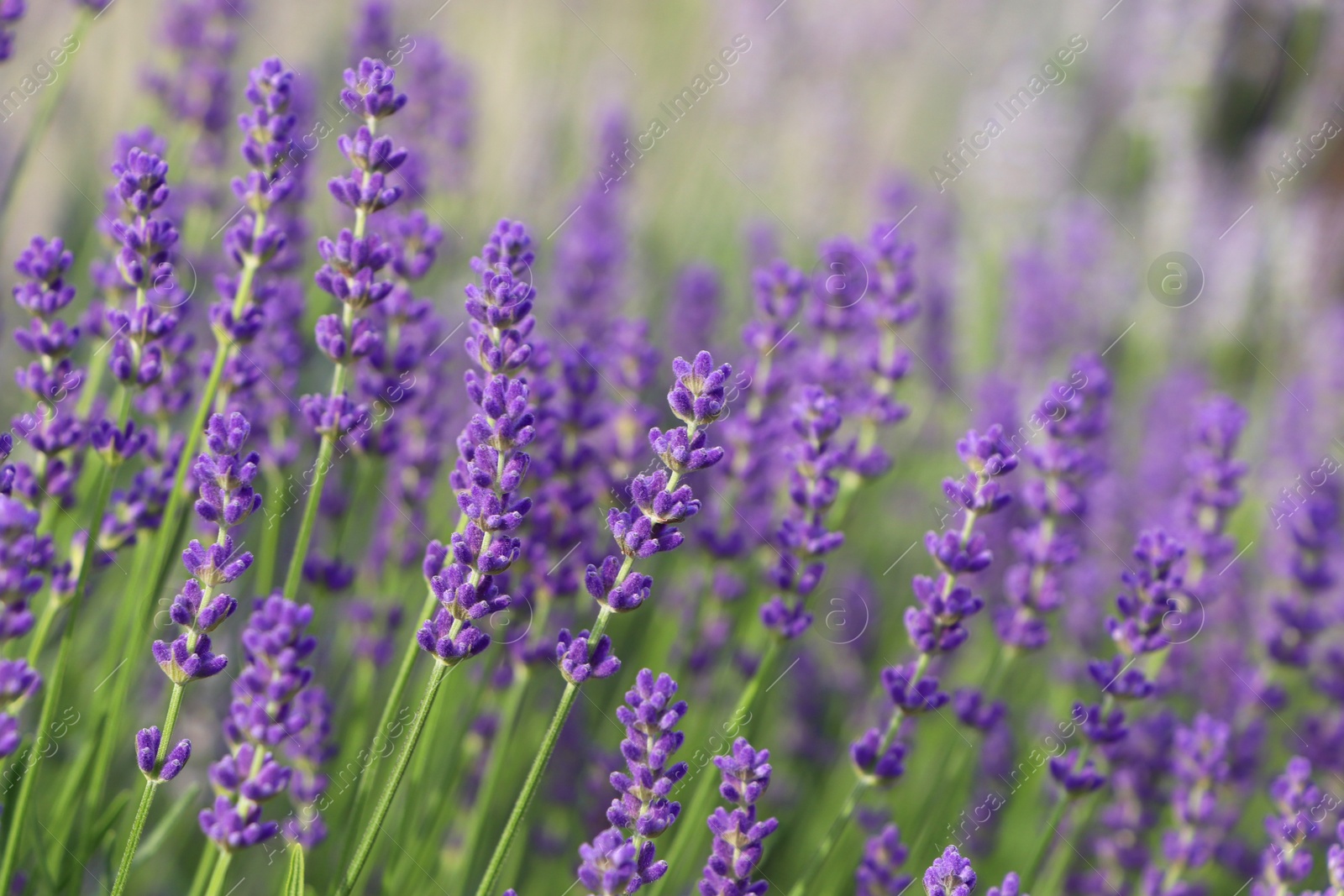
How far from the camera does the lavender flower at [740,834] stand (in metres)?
1.19

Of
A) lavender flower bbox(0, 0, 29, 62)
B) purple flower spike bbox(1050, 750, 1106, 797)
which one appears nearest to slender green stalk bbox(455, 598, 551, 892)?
purple flower spike bbox(1050, 750, 1106, 797)

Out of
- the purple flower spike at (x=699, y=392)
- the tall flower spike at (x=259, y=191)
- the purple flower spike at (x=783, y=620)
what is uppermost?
the tall flower spike at (x=259, y=191)

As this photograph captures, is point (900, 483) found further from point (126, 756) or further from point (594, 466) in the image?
point (126, 756)

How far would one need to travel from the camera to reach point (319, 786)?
1656mm

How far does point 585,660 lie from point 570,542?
21.3 inches

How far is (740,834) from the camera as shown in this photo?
1199 millimetres

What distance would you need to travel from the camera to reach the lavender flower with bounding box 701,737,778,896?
1.19 metres

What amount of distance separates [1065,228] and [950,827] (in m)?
3.12

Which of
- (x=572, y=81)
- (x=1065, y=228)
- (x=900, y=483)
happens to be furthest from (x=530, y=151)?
(x=1065, y=228)

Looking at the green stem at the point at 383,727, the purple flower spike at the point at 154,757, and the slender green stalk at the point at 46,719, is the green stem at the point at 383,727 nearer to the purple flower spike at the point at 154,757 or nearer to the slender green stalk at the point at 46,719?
the purple flower spike at the point at 154,757

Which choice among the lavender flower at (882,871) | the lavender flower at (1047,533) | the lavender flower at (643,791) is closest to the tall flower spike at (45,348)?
the lavender flower at (643,791)

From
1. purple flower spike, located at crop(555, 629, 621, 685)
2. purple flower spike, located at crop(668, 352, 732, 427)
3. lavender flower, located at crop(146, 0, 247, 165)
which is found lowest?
purple flower spike, located at crop(555, 629, 621, 685)

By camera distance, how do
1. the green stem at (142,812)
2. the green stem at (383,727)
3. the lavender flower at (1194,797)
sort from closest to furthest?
the green stem at (142,812) < the green stem at (383,727) < the lavender flower at (1194,797)

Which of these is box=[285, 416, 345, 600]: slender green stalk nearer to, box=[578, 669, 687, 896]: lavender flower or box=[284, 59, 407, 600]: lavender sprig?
box=[284, 59, 407, 600]: lavender sprig
